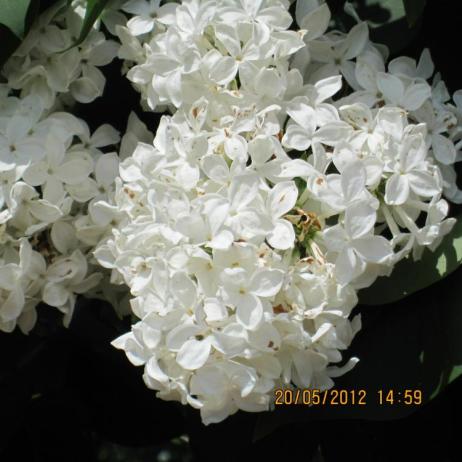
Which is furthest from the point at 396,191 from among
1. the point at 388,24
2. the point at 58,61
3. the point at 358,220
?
the point at 58,61

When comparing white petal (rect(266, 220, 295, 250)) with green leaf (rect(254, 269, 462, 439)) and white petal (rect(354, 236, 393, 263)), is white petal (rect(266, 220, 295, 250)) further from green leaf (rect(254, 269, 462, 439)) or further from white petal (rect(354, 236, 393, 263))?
green leaf (rect(254, 269, 462, 439))

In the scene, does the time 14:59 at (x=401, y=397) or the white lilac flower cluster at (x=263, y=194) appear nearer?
the white lilac flower cluster at (x=263, y=194)

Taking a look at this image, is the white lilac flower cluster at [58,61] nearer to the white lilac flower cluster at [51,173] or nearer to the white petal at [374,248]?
the white lilac flower cluster at [51,173]

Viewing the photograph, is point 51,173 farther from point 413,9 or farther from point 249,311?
point 413,9

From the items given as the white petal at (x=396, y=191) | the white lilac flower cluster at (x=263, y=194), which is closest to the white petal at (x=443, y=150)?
the white lilac flower cluster at (x=263, y=194)

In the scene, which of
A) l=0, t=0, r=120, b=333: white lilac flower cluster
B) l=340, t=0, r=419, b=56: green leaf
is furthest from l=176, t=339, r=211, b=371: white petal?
l=340, t=0, r=419, b=56: green leaf

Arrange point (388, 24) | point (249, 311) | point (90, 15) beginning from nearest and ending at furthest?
point (249, 311) → point (90, 15) → point (388, 24)

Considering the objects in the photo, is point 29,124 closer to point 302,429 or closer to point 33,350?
point 33,350
